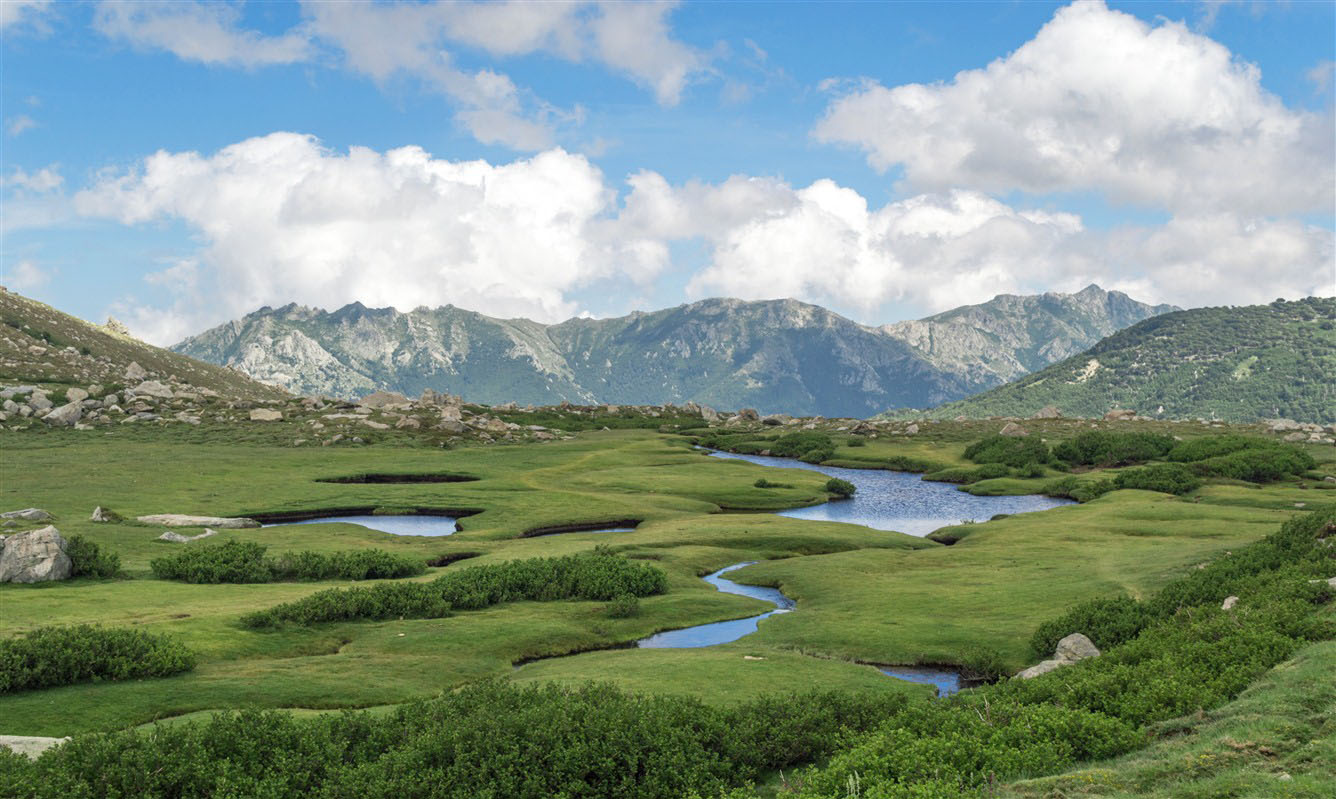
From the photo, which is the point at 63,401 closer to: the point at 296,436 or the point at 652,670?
the point at 296,436

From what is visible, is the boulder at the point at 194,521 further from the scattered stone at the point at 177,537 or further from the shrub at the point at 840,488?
the shrub at the point at 840,488

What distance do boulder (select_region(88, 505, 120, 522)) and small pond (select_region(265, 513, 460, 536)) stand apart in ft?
35.4

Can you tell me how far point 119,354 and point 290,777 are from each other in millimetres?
190046

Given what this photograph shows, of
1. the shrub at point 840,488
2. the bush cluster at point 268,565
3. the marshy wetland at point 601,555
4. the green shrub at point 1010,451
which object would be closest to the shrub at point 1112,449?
the green shrub at point 1010,451

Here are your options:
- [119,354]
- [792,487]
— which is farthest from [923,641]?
[119,354]

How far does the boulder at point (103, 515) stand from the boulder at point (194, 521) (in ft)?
5.91

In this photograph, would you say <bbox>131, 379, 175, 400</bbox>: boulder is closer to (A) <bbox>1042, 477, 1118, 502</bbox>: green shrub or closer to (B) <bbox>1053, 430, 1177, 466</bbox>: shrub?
(A) <bbox>1042, 477, 1118, 502</bbox>: green shrub

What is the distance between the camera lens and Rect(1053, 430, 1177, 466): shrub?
121875 millimetres

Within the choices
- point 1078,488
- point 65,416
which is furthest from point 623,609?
point 65,416

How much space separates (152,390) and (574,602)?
122001 mm

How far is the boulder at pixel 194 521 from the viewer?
6369 centimetres

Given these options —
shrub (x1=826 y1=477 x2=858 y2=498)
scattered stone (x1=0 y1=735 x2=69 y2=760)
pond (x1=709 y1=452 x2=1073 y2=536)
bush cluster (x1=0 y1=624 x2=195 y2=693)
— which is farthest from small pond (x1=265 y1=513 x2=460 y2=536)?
scattered stone (x1=0 y1=735 x2=69 y2=760)

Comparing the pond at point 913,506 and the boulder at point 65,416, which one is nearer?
the pond at point 913,506

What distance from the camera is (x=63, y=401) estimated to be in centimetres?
12300
